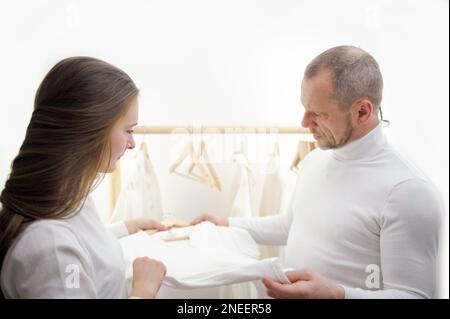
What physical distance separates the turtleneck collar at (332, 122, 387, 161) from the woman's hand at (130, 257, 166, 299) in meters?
0.33

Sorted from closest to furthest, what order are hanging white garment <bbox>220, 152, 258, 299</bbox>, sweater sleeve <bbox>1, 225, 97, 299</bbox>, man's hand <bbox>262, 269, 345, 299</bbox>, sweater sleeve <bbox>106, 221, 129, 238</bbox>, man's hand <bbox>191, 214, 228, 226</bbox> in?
→ 1. sweater sleeve <bbox>1, 225, 97, 299</bbox>
2. man's hand <bbox>262, 269, 345, 299</bbox>
3. sweater sleeve <bbox>106, 221, 129, 238</bbox>
4. man's hand <bbox>191, 214, 228, 226</bbox>
5. hanging white garment <bbox>220, 152, 258, 299</bbox>

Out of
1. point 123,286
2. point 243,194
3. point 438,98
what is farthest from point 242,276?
point 438,98

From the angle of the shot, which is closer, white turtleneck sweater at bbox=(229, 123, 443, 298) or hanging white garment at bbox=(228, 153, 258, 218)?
white turtleneck sweater at bbox=(229, 123, 443, 298)

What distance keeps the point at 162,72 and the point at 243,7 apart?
7.3 inches

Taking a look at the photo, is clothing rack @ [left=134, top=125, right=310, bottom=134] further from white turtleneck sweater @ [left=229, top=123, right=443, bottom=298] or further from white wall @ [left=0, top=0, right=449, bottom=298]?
white turtleneck sweater @ [left=229, top=123, right=443, bottom=298]

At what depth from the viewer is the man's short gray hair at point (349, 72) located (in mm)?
539

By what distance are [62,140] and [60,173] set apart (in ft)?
0.12

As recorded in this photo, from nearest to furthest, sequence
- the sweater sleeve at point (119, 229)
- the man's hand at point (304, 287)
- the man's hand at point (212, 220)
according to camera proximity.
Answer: the man's hand at point (304, 287)
the sweater sleeve at point (119, 229)
the man's hand at point (212, 220)

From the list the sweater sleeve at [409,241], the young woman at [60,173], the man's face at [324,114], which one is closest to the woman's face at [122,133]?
the young woman at [60,173]

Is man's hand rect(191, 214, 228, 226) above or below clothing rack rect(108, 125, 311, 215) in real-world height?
below

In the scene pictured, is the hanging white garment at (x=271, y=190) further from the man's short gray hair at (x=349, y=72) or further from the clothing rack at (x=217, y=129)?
the man's short gray hair at (x=349, y=72)

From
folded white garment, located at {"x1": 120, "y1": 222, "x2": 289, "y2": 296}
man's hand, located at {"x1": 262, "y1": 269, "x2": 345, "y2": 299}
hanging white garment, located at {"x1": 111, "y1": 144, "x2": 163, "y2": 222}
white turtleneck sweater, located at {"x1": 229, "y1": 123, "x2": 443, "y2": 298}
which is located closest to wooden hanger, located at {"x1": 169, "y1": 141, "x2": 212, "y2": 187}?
hanging white garment, located at {"x1": 111, "y1": 144, "x2": 163, "y2": 222}

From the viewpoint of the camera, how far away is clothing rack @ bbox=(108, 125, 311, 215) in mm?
770

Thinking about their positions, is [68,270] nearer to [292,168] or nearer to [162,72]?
[162,72]
